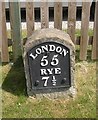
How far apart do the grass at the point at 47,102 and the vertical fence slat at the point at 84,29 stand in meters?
0.29

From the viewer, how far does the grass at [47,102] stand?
4332 millimetres

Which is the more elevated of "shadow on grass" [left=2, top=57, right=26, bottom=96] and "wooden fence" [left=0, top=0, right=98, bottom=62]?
"wooden fence" [left=0, top=0, right=98, bottom=62]

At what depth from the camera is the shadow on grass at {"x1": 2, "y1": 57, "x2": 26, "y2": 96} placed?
4762mm

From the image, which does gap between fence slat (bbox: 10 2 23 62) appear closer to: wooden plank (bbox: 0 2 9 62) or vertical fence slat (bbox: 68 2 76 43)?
wooden plank (bbox: 0 2 9 62)

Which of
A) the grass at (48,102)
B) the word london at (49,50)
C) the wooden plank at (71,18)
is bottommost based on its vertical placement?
the grass at (48,102)

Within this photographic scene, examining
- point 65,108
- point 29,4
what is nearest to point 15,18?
point 29,4

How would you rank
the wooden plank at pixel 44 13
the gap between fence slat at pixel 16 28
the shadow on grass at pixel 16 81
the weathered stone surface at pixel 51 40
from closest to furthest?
the weathered stone surface at pixel 51 40 < the shadow on grass at pixel 16 81 < the wooden plank at pixel 44 13 < the gap between fence slat at pixel 16 28

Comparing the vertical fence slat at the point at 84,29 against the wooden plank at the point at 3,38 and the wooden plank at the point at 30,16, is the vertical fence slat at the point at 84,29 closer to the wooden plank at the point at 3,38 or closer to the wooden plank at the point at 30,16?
the wooden plank at the point at 30,16

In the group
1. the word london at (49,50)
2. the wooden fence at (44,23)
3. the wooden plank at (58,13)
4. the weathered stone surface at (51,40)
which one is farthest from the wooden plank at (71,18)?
the word london at (49,50)

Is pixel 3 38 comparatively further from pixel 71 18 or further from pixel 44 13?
pixel 71 18

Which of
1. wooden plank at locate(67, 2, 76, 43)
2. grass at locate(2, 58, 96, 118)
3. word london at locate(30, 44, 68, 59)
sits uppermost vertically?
wooden plank at locate(67, 2, 76, 43)

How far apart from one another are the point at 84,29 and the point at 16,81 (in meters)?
1.34

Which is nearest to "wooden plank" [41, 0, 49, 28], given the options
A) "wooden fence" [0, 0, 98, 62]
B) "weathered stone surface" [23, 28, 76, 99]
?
"wooden fence" [0, 0, 98, 62]

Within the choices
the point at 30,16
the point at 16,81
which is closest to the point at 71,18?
the point at 30,16
